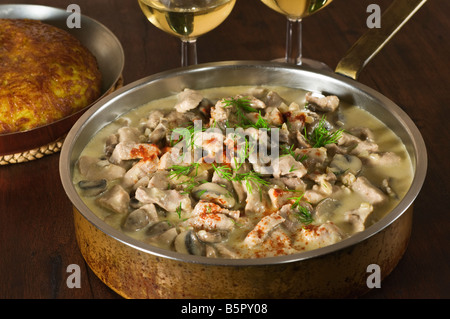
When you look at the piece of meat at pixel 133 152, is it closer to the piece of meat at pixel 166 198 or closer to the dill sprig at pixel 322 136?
the piece of meat at pixel 166 198

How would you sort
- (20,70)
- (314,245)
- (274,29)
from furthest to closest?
(274,29)
(20,70)
(314,245)

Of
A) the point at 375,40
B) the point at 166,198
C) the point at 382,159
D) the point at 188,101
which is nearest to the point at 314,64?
the point at 375,40

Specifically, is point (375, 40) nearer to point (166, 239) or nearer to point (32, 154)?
point (166, 239)

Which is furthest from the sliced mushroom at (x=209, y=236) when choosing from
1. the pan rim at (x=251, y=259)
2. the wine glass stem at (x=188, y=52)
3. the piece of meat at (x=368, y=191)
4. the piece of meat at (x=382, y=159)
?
the wine glass stem at (x=188, y=52)

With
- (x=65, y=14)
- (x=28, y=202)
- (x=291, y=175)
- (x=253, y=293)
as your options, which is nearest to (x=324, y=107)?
(x=291, y=175)

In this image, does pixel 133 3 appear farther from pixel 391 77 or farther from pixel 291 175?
pixel 291 175

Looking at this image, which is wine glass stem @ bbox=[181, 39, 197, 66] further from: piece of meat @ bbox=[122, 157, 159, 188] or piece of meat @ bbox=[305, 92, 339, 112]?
piece of meat @ bbox=[122, 157, 159, 188]
